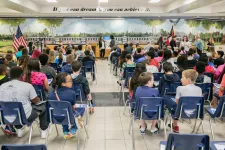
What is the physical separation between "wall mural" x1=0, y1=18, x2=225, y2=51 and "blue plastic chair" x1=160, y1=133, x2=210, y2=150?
44.8ft

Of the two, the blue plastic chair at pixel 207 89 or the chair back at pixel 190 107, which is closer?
the chair back at pixel 190 107

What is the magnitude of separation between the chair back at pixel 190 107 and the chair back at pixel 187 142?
4.33 ft

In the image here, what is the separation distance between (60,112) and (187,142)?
1836mm

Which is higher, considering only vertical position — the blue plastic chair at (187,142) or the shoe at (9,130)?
the blue plastic chair at (187,142)

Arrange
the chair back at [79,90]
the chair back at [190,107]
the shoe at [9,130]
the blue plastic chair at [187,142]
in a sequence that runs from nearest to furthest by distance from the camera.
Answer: the blue plastic chair at [187,142]
the chair back at [190,107]
the shoe at [9,130]
the chair back at [79,90]

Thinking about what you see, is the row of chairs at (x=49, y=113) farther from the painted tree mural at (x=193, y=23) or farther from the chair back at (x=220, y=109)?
the painted tree mural at (x=193, y=23)

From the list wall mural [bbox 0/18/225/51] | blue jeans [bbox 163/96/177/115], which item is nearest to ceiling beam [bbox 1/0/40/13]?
wall mural [bbox 0/18/225/51]

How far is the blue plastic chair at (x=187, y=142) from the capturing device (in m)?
2.10

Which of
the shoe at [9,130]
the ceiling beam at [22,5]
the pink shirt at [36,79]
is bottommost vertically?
Answer: the shoe at [9,130]

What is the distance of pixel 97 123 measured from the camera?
15.2ft

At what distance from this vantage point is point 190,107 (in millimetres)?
3512

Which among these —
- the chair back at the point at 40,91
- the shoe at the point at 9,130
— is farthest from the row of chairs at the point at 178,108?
the shoe at the point at 9,130

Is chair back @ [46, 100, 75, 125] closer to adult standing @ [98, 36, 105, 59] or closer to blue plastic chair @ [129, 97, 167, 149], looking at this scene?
blue plastic chair @ [129, 97, 167, 149]

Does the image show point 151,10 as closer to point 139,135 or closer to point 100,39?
point 100,39
